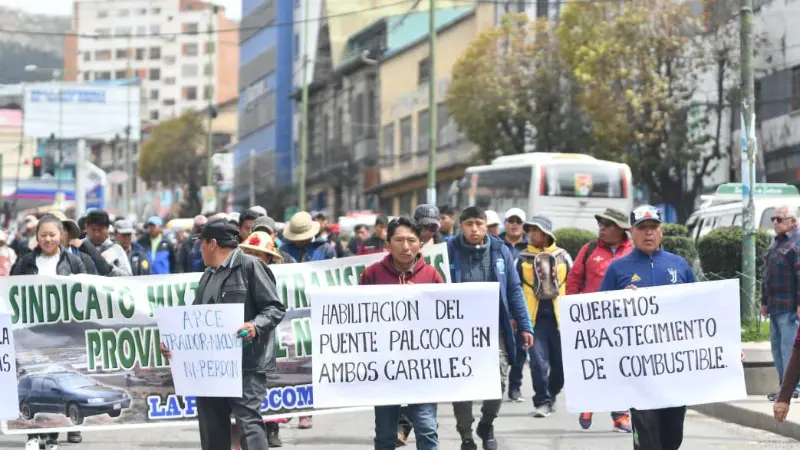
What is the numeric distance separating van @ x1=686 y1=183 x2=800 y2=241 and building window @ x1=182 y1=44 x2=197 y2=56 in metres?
130

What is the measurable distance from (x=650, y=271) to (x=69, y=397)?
431cm

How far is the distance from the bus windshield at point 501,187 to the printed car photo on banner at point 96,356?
27770 millimetres

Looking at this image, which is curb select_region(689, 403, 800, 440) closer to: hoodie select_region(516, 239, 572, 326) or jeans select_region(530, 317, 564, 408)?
jeans select_region(530, 317, 564, 408)

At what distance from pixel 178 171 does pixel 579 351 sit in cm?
8339

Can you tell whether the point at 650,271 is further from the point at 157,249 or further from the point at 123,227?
the point at 157,249

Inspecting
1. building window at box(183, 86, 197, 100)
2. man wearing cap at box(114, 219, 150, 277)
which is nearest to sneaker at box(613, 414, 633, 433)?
man wearing cap at box(114, 219, 150, 277)

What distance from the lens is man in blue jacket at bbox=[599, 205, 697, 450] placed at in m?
8.15

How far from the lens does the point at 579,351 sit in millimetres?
8328

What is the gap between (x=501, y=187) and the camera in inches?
1531

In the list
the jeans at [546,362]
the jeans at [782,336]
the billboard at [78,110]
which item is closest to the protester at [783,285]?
the jeans at [782,336]

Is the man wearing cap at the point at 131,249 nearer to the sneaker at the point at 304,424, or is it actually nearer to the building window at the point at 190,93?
the sneaker at the point at 304,424

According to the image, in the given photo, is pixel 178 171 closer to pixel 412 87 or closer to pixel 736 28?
pixel 412 87

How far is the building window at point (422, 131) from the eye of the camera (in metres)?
60.2

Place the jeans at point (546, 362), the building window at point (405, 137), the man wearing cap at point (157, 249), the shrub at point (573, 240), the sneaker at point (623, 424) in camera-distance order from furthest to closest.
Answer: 1. the building window at point (405, 137)
2. the shrub at point (573, 240)
3. the man wearing cap at point (157, 249)
4. the jeans at point (546, 362)
5. the sneaker at point (623, 424)
